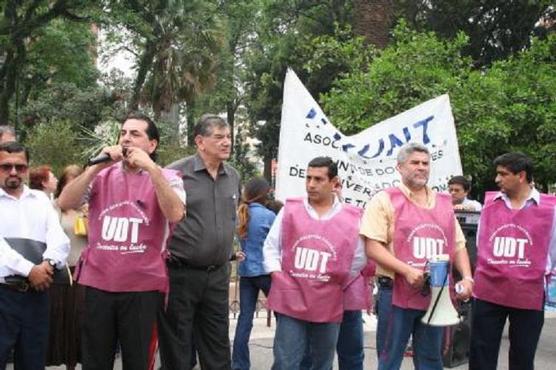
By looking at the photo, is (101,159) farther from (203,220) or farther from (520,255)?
(520,255)

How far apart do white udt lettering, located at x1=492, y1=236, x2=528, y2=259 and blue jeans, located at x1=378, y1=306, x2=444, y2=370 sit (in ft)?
2.85

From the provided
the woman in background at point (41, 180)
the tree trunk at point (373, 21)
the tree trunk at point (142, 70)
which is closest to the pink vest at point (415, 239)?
the woman in background at point (41, 180)

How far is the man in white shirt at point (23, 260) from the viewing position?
480cm

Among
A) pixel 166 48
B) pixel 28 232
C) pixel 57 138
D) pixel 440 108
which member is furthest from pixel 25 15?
pixel 28 232

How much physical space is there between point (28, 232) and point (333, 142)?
4044 mm

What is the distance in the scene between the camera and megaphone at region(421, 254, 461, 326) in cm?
480

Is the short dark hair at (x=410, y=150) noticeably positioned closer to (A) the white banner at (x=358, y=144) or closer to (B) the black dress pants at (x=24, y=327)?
(B) the black dress pants at (x=24, y=327)

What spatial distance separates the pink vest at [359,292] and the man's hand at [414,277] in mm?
563

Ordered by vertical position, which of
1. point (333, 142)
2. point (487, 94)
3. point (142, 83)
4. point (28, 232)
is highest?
point (142, 83)

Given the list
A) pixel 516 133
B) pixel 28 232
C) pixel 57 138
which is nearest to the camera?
pixel 28 232

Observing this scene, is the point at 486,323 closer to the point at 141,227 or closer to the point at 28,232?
the point at 141,227

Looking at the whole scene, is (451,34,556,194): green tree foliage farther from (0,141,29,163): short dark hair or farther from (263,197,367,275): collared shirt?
(0,141,29,163): short dark hair

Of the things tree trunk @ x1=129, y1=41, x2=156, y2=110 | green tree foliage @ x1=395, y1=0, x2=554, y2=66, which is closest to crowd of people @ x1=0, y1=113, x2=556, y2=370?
green tree foliage @ x1=395, y1=0, x2=554, y2=66

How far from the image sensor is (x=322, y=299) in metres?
4.97
